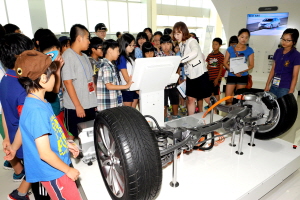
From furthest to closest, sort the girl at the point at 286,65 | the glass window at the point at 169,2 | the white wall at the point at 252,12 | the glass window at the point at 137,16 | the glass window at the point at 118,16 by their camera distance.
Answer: the glass window at the point at 169,2
the glass window at the point at 137,16
the glass window at the point at 118,16
the white wall at the point at 252,12
the girl at the point at 286,65

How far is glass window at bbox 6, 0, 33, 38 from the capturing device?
784cm

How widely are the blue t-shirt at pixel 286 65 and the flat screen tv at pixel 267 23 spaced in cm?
279

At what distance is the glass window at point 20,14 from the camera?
784 cm

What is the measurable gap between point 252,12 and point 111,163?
5474 mm

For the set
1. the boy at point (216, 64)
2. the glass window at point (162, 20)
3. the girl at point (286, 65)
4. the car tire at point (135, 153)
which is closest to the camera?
the car tire at point (135, 153)

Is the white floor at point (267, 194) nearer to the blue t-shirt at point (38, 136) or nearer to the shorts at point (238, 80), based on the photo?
the blue t-shirt at point (38, 136)

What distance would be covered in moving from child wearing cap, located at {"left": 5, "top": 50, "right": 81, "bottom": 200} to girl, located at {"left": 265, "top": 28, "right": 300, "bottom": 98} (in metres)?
2.82

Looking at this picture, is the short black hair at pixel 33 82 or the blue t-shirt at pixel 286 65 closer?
the short black hair at pixel 33 82

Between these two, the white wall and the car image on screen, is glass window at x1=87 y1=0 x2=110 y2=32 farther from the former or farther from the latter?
the car image on screen

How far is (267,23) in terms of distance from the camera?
519cm

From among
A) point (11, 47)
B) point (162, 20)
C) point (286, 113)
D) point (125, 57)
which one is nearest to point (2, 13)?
point (125, 57)

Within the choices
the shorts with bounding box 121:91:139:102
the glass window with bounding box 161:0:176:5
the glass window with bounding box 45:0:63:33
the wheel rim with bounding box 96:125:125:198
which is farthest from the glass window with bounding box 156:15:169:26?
the wheel rim with bounding box 96:125:125:198

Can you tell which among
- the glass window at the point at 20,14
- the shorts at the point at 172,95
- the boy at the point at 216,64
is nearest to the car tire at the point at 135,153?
the shorts at the point at 172,95

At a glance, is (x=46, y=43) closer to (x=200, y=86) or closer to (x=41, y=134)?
(x=41, y=134)
